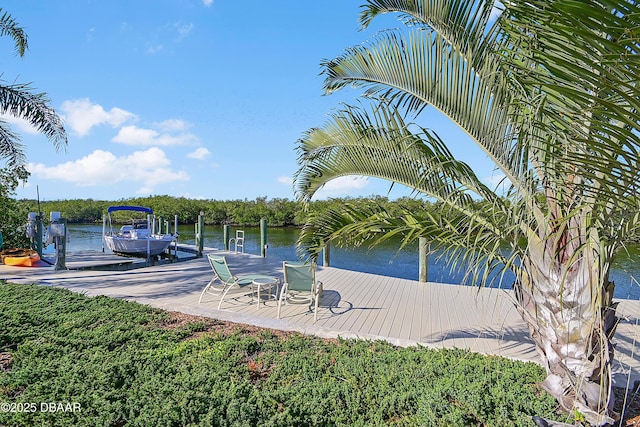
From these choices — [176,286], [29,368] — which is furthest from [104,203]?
[29,368]

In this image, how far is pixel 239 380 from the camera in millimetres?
2871

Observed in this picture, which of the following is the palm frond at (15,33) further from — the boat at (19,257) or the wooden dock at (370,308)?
the wooden dock at (370,308)

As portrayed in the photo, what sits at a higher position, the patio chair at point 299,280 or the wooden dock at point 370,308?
the patio chair at point 299,280

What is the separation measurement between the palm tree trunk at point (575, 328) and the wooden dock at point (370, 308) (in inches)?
14.4

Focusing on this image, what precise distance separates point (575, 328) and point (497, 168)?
3.73 ft

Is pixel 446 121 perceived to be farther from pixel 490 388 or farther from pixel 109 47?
pixel 109 47

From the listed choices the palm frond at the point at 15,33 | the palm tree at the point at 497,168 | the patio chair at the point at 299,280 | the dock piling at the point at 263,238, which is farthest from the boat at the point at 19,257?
the palm tree at the point at 497,168

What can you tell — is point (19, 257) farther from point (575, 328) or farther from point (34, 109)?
point (575, 328)

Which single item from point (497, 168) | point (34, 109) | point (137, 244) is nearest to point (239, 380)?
point (497, 168)

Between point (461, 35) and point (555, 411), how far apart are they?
273 cm

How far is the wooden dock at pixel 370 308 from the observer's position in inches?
164

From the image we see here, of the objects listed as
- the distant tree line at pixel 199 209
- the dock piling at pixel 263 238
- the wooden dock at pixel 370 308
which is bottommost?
the wooden dock at pixel 370 308

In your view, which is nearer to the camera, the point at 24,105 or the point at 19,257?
the point at 24,105

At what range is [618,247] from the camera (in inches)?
81.3
